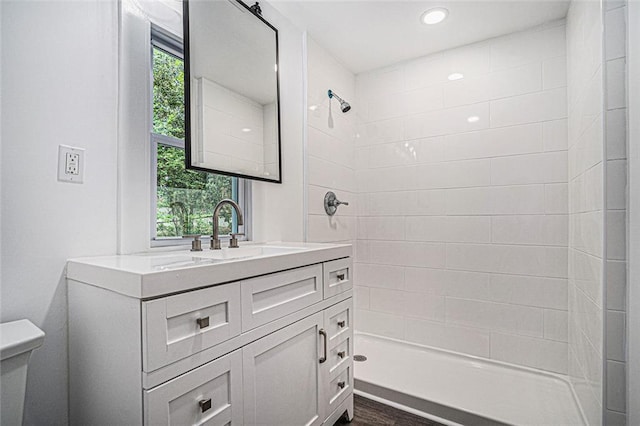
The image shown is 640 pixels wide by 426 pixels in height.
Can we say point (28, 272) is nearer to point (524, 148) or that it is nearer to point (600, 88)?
point (600, 88)

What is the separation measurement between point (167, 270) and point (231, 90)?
110 cm

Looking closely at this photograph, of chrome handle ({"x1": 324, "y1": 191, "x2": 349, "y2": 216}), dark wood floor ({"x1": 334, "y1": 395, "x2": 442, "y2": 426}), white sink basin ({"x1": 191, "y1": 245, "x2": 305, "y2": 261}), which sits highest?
chrome handle ({"x1": 324, "y1": 191, "x2": 349, "y2": 216})

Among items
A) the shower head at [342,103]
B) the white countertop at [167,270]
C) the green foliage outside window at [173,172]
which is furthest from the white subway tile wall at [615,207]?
the green foliage outside window at [173,172]

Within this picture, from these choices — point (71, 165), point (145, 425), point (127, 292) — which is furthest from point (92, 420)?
point (71, 165)

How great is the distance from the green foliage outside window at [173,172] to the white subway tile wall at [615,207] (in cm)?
169

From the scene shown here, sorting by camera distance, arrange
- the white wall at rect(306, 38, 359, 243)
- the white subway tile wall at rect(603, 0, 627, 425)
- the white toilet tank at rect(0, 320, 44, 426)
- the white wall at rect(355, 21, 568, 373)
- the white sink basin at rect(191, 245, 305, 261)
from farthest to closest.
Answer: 1. the white wall at rect(306, 38, 359, 243)
2. the white wall at rect(355, 21, 568, 373)
3. the white sink basin at rect(191, 245, 305, 261)
4. the white subway tile wall at rect(603, 0, 627, 425)
5. the white toilet tank at rect(0, 320, 44, 426)

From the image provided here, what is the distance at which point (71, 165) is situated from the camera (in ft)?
3.48

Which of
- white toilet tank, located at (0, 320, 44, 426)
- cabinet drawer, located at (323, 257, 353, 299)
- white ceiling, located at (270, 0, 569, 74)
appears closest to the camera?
white toilet tank, located at (0, 320, 44, 426)

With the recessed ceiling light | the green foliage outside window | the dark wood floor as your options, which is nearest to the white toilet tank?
the green foliage outside window

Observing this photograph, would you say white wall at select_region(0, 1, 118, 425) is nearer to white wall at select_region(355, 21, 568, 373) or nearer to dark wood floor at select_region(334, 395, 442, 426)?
dark wood floor at select_region(334, 395, 442, 426)

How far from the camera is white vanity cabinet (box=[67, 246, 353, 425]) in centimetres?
79

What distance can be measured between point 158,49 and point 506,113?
2009 mm

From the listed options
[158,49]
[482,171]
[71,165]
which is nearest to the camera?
[71,165]

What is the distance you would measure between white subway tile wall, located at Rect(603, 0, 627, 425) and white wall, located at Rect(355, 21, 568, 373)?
0.76 m
